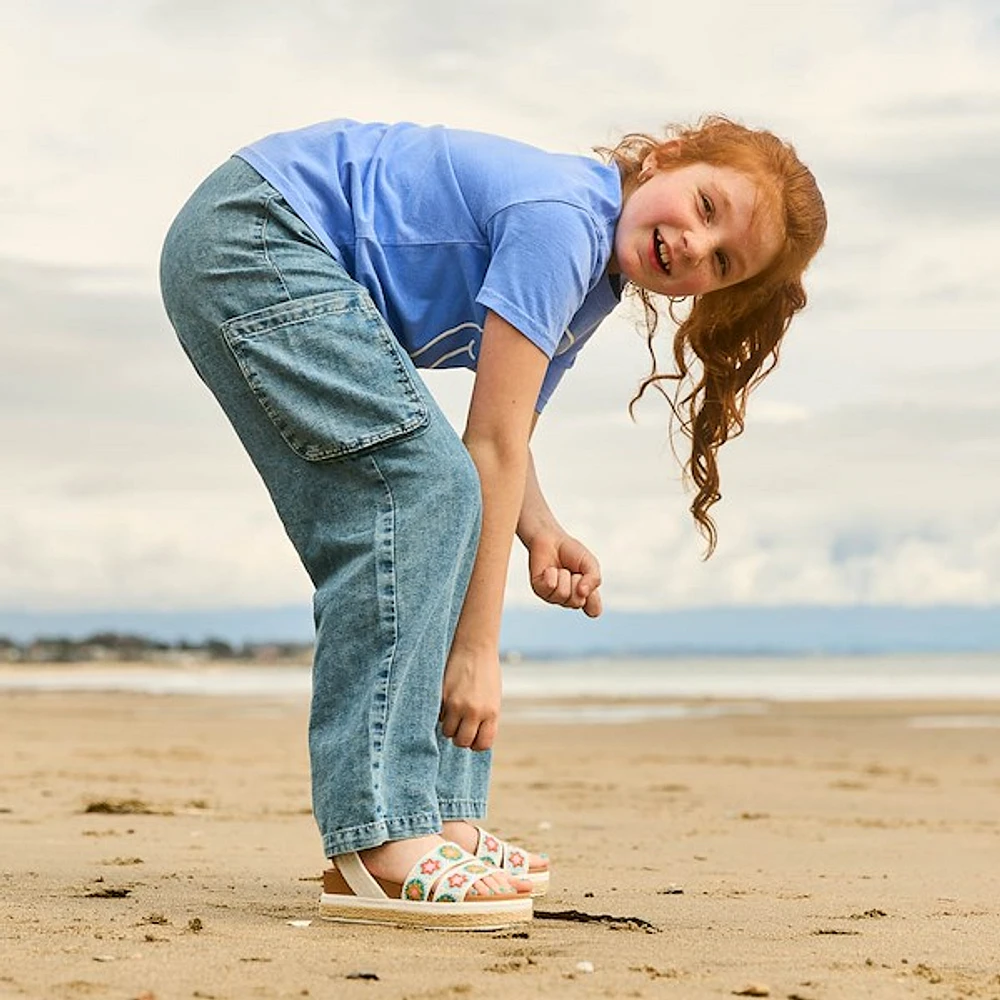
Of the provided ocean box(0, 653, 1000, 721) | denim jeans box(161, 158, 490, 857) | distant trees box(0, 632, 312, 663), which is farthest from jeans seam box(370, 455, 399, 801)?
distant trees box(0, 632, 312, 663)

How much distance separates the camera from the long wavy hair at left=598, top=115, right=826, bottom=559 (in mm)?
3053

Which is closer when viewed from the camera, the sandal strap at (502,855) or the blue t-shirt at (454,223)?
the blue t-shirt at (454,223)

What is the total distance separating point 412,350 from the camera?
3.06 m

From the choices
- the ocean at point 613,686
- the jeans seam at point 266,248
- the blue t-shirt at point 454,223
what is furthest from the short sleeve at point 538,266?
the ocean at point 613,686

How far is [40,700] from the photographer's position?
55.8ft

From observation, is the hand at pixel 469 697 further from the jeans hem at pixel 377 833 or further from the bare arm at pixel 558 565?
the bare arm at pixel 558 565

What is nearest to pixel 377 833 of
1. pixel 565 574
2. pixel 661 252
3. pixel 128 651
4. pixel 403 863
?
pixel 403 863

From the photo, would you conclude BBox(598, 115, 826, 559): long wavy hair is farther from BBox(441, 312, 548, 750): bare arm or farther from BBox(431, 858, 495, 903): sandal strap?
BBox(431, 858, 495, 903): sandal strap

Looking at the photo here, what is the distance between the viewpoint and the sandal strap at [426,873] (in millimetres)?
2752

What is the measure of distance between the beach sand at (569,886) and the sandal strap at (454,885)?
7 cm

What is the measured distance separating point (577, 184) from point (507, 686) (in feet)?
65.5

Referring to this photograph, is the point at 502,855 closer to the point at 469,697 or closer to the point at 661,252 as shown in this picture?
the point at 469,697

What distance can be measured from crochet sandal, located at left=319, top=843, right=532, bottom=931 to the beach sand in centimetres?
5

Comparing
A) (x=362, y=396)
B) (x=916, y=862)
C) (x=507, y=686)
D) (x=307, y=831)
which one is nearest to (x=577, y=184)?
(x=362, y=396)
